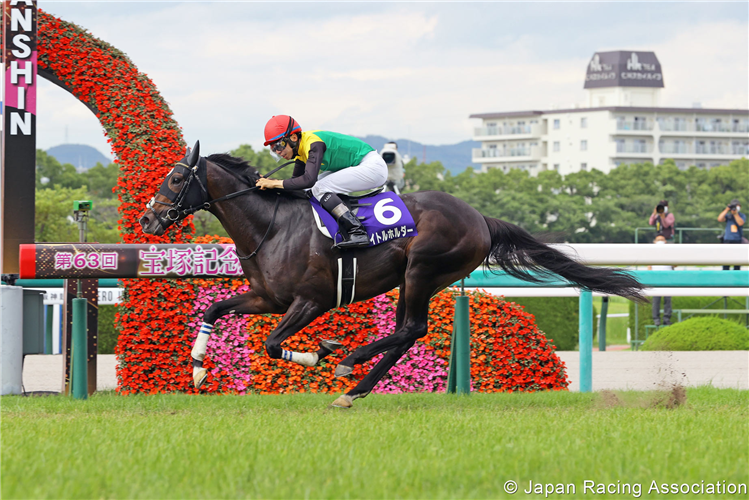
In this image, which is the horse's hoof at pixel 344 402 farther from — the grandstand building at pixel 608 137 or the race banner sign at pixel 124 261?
the grandstand building at pixel 608 137

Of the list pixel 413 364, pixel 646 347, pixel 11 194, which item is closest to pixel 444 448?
pixel 413 364

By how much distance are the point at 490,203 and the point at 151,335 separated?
5615 centimetres

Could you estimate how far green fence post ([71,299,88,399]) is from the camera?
638 centimetres

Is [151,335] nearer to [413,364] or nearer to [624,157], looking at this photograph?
[413,364]

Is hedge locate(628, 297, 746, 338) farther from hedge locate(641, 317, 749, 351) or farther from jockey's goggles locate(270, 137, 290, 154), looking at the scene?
jockey's goggles locate(270, 137, 290, 154)

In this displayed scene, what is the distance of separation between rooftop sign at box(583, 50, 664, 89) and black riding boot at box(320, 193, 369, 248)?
113342mm

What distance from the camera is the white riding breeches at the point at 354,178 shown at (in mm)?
5887

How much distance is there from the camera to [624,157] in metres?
91.2

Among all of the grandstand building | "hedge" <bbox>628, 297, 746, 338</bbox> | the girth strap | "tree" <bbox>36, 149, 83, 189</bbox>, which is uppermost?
the grandstand building

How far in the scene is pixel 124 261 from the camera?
259 inches

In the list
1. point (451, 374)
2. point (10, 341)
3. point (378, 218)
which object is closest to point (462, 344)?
point (451, 374)

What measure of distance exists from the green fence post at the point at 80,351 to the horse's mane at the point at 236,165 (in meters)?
1.47

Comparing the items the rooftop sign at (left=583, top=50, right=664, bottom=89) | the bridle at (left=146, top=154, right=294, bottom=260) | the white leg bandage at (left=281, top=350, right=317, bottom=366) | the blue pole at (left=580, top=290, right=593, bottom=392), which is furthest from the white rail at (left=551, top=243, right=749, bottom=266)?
the rooftop sign at (left=583, top=50, right=664, bottom=89)

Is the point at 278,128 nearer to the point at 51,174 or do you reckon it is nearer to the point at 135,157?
the point at 135,157
